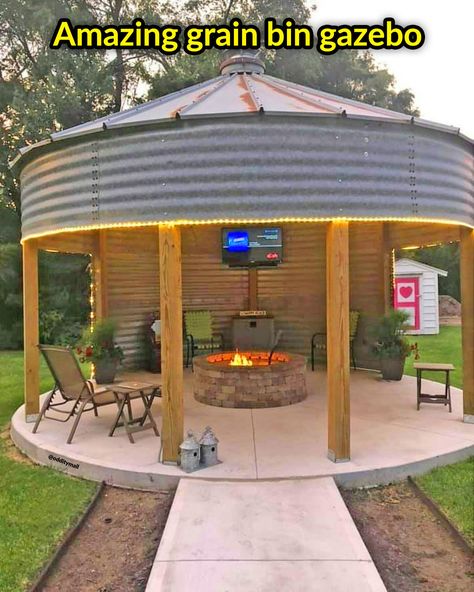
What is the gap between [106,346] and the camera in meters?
9.07

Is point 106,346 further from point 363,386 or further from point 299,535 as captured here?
point 299,535

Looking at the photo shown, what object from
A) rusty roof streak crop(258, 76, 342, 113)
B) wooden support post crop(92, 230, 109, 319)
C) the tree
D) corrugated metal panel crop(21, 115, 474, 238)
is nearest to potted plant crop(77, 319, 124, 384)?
wooden support post crop(92, 230, 109, 319)

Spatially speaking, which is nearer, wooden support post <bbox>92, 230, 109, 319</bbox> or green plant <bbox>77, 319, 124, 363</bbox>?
green plant <bbox>77, 319, 124, 363</bbox>

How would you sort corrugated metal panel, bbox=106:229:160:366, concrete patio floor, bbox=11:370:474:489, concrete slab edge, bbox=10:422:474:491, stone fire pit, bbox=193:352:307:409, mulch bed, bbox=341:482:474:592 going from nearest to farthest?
mulch bed, bbox=341:482:474:592 → concrete slab edge, bbox=10:422:474:491 → concrete patio floor, bbox=11:370:474:489 → stone fire pit, bbox=193:352:307:409 → corrugated metal panel, bbox=106:229:160:366

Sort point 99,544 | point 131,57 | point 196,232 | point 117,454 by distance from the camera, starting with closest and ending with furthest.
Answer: point 99,544
point 117,454
point 196,232
point 131,57

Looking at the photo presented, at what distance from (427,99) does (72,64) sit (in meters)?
16.5

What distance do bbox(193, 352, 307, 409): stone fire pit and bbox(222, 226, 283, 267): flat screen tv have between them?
1.94 metres

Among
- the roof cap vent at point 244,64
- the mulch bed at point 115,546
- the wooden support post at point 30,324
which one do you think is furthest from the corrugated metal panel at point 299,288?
the mulch bed at point 115,546

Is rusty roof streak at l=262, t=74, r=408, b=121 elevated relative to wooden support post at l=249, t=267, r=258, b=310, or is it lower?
elevated

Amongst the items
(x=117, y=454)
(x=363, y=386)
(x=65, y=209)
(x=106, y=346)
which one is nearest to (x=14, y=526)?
(x=117, y=454)

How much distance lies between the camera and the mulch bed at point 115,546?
3184 millimetres

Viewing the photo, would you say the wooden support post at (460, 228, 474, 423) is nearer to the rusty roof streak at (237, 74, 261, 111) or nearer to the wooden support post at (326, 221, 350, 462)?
the wooden support post at (326, 221, 350, 462)

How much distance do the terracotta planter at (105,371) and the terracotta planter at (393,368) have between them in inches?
187

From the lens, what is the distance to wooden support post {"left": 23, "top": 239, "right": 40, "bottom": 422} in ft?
21.1
